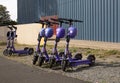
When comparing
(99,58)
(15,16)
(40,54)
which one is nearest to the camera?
(40,54)

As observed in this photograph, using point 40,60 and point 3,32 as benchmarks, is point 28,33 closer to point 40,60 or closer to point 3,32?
point 3,32

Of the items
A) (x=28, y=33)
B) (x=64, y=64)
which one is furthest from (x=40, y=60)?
(x=28, y=33)

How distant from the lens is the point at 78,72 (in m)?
12.8

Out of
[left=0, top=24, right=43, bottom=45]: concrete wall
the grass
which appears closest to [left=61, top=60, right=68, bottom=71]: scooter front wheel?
the grass

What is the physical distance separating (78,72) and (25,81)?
223 cm

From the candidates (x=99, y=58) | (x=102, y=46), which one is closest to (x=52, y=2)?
(x=102, y=46)

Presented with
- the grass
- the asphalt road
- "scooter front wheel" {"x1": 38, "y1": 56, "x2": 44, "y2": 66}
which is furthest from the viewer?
the grass

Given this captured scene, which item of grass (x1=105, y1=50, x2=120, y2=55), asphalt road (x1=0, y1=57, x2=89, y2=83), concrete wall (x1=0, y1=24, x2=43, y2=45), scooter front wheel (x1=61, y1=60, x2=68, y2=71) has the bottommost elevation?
asphalt road (x1=0, y1=57, x2=89, y2=83)

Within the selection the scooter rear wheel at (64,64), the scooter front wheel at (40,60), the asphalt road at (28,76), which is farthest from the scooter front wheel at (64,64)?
the scooter front wheel at (40,60)

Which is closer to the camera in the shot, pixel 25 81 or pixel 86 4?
pixel 25 81

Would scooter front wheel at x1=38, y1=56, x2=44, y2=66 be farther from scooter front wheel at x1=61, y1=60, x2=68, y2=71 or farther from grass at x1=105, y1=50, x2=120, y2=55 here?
grass at x1=105, y1=50, x2=120, y2=55

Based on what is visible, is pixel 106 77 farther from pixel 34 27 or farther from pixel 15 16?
pixel 15 16

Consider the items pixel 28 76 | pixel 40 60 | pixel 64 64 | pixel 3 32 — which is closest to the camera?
pixel 28 76

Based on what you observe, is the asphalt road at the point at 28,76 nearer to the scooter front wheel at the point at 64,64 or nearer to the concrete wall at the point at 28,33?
the scooter front wheel at the point at 64,64
